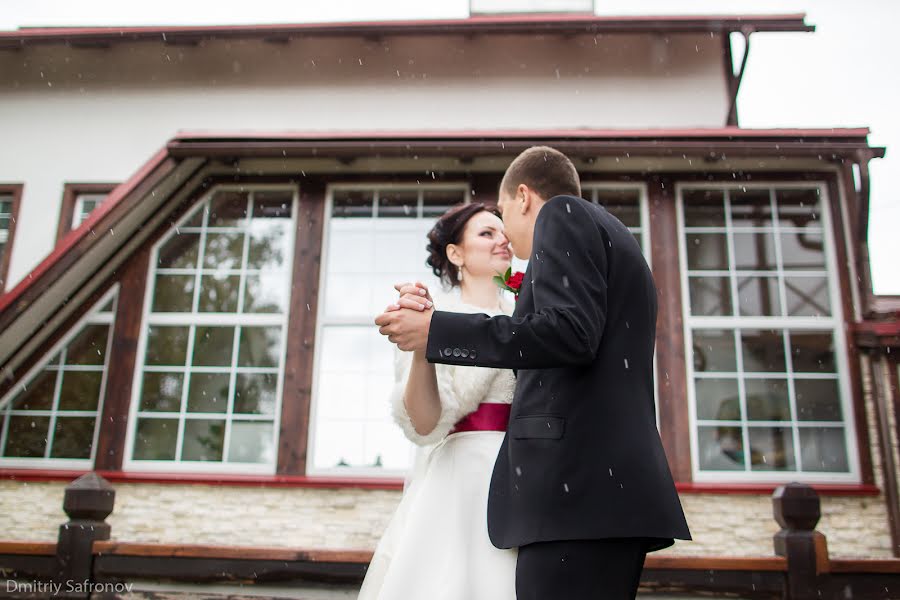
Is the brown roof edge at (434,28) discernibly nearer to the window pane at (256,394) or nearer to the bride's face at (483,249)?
the window pane at (256,394)

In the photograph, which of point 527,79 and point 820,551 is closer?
point 820,551

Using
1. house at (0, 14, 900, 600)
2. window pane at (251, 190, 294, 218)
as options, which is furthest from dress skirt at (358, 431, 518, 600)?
window pane at (251, 190, 294, 218)

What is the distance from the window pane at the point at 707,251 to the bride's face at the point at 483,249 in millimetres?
4834

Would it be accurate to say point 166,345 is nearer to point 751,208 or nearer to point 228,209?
point 228,209

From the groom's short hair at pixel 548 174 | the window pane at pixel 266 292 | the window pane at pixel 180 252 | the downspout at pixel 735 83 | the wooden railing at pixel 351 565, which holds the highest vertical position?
the downspout at pixel 735 83

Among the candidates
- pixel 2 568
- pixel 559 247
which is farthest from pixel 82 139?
pixel 559 247

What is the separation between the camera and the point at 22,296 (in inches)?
245

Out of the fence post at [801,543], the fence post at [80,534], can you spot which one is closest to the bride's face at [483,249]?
the fence post at [801,543]

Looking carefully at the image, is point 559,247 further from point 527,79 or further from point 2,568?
point 527,79

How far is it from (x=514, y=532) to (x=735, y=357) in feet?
19.1

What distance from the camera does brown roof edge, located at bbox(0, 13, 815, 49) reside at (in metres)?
7.81

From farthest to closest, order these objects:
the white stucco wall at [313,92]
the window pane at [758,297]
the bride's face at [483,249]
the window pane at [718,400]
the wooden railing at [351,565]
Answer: the white stucco wall at [313,92], the window pane at [758,297], the window pane at [718,400], the wooden railing at [351,565], the bride's face at [483,249]

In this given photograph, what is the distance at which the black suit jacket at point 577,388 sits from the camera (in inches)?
60.9

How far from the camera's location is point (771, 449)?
21.7 feet
